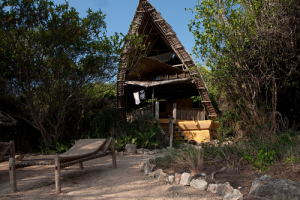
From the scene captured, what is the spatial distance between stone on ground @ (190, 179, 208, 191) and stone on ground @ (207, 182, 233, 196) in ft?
0.25

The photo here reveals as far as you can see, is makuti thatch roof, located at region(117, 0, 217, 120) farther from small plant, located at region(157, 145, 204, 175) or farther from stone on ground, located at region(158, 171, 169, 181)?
stone on ground, located at region(158, 171, 169, 181)

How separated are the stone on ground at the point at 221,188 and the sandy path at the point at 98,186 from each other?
0.30 ft

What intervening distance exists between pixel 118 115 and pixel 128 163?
17.5ft

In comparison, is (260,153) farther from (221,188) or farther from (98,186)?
(98,186)

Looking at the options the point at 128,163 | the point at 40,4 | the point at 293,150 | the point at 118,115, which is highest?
the point at 40,4

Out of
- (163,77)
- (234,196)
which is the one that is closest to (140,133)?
(163,77)

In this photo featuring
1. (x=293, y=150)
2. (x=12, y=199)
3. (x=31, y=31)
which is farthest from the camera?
(x=31, y=31)

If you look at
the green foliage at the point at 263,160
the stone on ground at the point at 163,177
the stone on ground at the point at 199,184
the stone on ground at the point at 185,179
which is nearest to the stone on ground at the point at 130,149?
the stone on ground at the point at 163,177

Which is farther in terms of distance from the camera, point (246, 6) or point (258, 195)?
point (246, 6)

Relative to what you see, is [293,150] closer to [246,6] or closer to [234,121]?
[246,6]

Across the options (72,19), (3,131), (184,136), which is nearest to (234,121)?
(184,136)

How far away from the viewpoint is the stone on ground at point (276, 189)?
2842mm

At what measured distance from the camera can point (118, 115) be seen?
11.2m

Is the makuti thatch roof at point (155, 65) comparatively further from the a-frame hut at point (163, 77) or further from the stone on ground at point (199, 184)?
the stone on ground at point (199, 184)
